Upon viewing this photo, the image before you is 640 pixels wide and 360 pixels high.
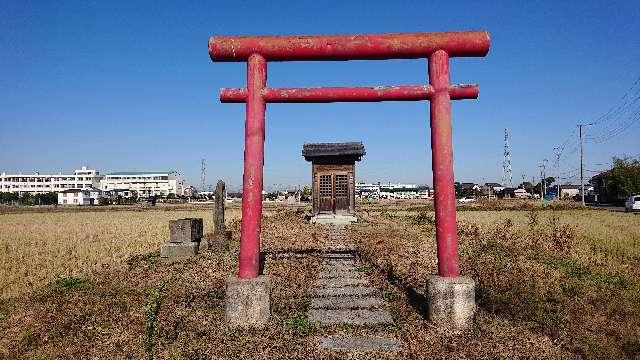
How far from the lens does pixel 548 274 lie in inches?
285

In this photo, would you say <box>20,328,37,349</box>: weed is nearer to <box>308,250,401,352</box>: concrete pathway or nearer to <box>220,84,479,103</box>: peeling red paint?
<box>308,250,401,352</box>: concrete pathway

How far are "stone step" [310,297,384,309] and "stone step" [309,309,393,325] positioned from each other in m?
0.17

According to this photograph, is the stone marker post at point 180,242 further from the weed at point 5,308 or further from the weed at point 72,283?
the weed at point 5,308

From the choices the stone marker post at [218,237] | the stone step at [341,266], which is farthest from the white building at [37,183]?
the stone step at [341,266]

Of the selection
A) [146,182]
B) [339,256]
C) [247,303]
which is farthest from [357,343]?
[146,182]

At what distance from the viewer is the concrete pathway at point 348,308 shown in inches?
162

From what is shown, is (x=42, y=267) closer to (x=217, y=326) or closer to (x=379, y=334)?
(x=217, y=326)

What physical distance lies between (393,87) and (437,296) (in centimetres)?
258

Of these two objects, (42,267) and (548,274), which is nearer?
(548,274)

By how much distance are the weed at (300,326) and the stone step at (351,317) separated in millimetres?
120

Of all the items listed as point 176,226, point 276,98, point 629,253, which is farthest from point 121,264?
point 629,253

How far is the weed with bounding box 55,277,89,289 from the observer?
22.6ft

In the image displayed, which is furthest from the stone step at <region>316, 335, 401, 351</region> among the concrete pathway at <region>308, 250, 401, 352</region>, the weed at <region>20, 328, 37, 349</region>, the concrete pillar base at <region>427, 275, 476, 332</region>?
the weed at <region>20, 328, 37, 349</region>

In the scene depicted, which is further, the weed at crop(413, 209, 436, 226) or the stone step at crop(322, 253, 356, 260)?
the weed at crop(413, 209, 436, 226)
